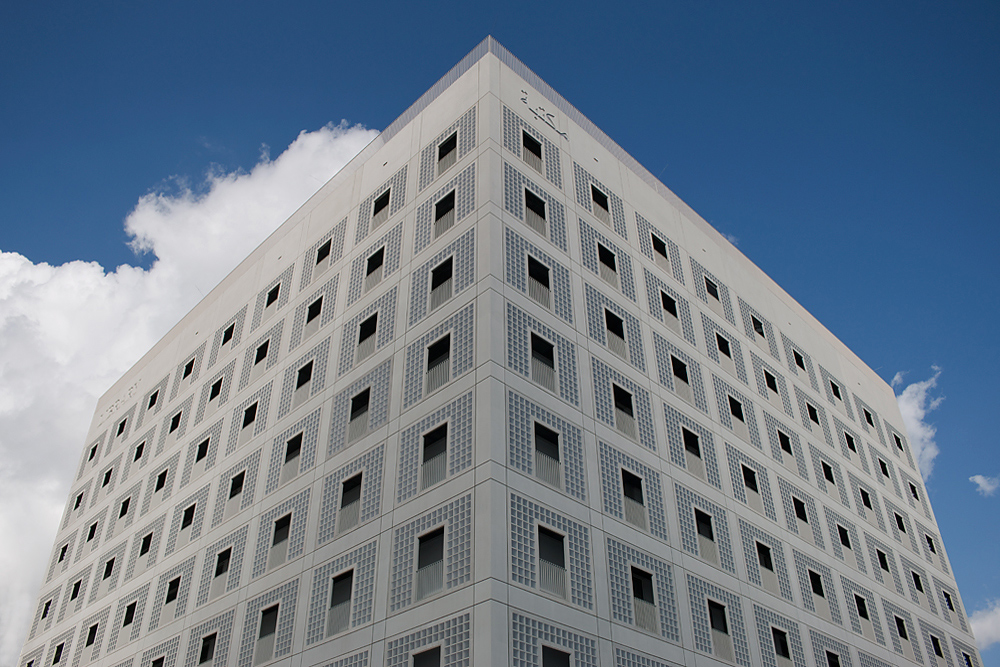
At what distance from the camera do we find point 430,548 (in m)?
21.1

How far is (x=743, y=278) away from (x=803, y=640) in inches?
687

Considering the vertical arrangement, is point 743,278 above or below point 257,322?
above

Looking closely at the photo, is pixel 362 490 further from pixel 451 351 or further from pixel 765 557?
pixel 765 557

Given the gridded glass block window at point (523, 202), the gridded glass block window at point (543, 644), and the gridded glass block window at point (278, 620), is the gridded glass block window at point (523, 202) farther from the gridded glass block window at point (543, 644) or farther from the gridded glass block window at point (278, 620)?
the gridded glass block window at point (278, 620)

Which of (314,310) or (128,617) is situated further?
(128,617)

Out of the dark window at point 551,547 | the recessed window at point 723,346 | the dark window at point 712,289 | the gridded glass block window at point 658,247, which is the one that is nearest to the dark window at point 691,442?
the recessed window at point 723,346

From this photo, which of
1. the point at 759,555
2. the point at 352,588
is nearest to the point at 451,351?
the point at 352,588

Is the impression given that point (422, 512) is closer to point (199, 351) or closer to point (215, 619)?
point (215, 619)

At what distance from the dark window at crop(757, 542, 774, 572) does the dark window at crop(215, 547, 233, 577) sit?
18.7 meters

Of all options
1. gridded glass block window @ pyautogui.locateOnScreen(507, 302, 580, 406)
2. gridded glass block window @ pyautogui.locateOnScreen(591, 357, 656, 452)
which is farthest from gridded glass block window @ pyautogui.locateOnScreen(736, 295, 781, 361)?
gridded glass block window @ pyautogui.locateOnScreen(507, 302, 580, 406)

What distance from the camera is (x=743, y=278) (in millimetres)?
39156

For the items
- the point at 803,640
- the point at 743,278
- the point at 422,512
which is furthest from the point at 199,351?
the point at 803,640

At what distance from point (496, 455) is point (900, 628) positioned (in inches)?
948

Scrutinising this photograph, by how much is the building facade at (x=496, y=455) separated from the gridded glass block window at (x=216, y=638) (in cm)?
13
